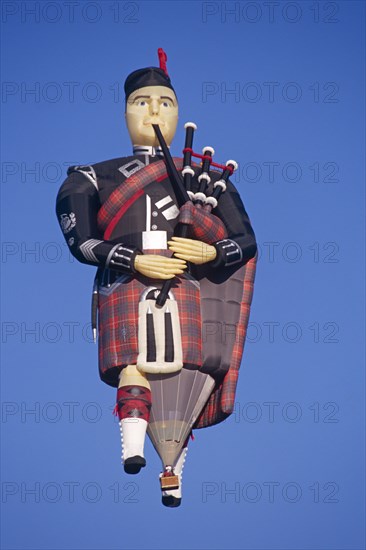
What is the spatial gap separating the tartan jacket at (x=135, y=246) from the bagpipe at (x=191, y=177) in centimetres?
8

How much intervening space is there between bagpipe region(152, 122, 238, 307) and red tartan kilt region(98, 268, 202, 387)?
239mm

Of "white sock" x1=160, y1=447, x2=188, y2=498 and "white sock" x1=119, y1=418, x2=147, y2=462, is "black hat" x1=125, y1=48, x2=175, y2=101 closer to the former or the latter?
"white sock" x1=119, y1=418, x2=147, y2=462

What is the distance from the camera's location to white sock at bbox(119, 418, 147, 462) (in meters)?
16.3

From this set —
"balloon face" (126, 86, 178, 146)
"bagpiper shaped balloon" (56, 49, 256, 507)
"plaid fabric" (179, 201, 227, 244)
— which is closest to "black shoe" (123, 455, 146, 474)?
"bagpiper shaped balloon" (56, 49, 256, 507)

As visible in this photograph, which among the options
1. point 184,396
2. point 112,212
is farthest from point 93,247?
point 184,396

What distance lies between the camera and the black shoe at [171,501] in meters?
16.5

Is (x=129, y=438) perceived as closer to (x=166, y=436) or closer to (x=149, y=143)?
(x=166, y=436)

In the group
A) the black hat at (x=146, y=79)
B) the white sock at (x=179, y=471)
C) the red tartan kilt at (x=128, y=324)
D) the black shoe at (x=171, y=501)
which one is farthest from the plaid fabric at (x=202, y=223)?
the black shoe at (x=171, y=501)

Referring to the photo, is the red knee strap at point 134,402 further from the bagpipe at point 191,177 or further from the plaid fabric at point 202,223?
the plaid fabric at point 202,223

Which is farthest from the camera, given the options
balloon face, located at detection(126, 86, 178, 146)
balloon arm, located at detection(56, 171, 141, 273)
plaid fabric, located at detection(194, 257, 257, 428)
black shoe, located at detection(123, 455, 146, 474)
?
balloon face, located at detection(126, 86, 178, 146)

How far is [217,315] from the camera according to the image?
17.0 m

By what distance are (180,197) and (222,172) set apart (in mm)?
661

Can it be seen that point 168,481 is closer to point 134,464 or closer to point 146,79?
point 134,464

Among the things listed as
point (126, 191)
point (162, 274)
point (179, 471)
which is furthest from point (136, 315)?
point (179, 471)
